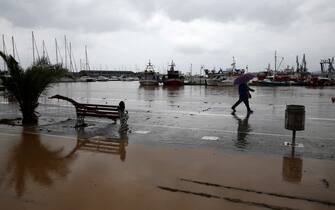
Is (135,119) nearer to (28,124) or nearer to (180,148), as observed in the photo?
(28,124)

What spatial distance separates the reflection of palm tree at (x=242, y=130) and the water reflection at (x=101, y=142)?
2.77m

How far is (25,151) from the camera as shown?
8.08 m

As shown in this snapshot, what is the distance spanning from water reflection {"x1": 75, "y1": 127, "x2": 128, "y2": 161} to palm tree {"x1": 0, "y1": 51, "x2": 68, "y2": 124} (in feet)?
9.13

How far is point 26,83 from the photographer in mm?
12086

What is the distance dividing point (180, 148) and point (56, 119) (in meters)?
6.60

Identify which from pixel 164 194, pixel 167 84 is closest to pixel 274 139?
pixel 164 194

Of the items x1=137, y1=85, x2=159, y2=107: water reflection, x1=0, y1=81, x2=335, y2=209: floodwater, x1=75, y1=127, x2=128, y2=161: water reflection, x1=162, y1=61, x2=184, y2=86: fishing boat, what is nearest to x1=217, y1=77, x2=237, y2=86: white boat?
x1=162, y1=61, x2=184, y2=86: fishing boat

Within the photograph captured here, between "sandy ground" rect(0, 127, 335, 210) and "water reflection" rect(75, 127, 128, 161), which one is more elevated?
"water reflection" rect(75, 127, 128, 161)

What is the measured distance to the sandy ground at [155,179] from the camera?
16.5 feet

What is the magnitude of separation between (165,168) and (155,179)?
642 mm

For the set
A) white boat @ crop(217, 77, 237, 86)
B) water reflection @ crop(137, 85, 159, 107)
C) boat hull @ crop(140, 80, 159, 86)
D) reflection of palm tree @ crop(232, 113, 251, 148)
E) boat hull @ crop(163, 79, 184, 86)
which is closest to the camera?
reflection of palm tree @ crop(232, 113, 251, 148)

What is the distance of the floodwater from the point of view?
512 centimetres

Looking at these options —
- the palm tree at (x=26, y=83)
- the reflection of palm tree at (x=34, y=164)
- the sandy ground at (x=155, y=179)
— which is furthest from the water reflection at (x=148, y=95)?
the sandy ground at (x=155, y=179)

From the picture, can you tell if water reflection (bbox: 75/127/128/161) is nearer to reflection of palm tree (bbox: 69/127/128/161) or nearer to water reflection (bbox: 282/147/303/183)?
reflection of palm tree (bbox: 69/127/128/161)
